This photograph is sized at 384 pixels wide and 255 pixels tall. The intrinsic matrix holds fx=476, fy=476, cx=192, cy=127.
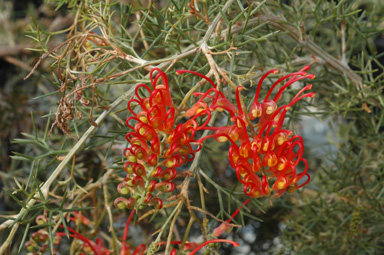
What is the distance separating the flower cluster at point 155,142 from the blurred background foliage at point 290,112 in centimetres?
11

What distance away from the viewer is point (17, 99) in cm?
102

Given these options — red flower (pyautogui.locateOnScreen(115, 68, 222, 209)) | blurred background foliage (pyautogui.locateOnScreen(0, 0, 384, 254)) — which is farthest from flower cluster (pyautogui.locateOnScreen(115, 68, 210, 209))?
blurred background foliage (pyautogui.locateOnScreen(0, 0, 384, 254))

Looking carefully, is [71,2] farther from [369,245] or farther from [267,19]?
[369,245]

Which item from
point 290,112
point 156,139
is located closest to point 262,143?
point 156,139

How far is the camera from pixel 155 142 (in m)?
0.43

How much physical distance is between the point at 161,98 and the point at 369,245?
536mm

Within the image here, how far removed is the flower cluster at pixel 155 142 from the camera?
41cm

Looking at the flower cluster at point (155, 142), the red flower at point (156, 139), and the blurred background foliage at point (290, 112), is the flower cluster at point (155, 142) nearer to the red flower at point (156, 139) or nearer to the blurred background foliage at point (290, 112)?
the red flower at point (156, 139)

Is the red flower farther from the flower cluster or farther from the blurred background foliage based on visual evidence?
the blurred background foliage

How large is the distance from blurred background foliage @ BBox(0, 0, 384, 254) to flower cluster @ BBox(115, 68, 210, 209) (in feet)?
0.36

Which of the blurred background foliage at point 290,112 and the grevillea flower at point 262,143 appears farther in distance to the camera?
the blurred background foliage at point 290,112

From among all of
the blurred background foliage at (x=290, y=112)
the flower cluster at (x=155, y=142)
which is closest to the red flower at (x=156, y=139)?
the flower cluster at (x=155, y=142)

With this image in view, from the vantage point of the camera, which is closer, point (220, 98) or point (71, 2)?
point (220, 98)

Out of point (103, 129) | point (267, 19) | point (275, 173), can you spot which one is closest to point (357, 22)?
point (267, 19)
